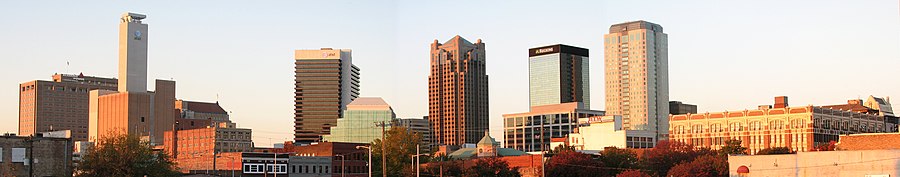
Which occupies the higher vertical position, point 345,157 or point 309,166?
point 345,157

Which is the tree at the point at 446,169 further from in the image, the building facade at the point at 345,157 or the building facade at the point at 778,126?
the building facade at the point at 778,126

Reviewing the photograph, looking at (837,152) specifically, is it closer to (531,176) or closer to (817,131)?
(531,176)

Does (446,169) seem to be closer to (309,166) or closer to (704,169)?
(704,169)

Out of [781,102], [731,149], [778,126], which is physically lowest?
[731,149]

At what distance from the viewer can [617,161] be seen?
422ft

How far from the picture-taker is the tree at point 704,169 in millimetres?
106938

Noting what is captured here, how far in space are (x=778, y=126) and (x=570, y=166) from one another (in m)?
76.2

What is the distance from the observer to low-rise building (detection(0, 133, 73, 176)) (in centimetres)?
8612

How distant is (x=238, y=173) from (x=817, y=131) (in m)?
89.2

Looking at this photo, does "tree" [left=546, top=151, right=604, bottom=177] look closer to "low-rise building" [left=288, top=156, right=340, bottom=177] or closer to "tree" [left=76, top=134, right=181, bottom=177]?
"low-rise building" [left=288, top=156, right=340, bottom=177]

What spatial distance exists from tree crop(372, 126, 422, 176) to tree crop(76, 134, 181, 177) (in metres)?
50.0

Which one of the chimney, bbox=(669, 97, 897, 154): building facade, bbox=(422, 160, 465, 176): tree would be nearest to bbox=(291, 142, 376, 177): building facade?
bbox=(422, 160, 465, 176): tree

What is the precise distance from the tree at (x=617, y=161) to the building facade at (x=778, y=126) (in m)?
51.7

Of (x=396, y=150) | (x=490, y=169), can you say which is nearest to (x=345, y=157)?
(x=396, y=150)
